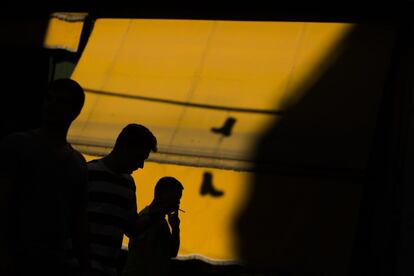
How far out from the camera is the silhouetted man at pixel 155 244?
6.09 m

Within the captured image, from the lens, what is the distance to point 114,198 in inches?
204

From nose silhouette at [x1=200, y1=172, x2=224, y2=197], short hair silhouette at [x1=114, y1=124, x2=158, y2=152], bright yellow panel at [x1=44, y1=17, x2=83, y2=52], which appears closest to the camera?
short hair silhouette at [x1=114, y1=124, x2=158, y2=152]

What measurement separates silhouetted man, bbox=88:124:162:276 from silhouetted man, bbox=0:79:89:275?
1.45 feet

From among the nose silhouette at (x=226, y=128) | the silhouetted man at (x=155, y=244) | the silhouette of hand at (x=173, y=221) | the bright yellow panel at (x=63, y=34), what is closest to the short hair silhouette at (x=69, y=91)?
the silhouetted man at (x=155, y=244)

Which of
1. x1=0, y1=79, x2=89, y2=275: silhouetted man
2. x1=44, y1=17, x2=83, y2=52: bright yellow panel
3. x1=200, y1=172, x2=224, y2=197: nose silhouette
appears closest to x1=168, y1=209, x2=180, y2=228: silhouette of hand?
x1=200, y1=172, x2=224, y2=197: nose silhouette

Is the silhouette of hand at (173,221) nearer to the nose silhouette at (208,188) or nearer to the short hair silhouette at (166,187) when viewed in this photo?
the short hair silhouette at (166,187)

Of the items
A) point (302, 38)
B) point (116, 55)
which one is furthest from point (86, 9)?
point (302, 38)

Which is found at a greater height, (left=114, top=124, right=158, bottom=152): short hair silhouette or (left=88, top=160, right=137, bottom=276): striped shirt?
(left=114, top=124, right=158, bottom=152): short hair silhouette

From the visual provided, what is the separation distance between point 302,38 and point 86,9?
2335 mm

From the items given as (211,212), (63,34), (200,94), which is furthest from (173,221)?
(63,34)

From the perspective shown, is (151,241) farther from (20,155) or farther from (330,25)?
(330,25)

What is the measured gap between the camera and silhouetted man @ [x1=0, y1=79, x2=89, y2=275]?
13.7ft

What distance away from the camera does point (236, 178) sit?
25.8ft

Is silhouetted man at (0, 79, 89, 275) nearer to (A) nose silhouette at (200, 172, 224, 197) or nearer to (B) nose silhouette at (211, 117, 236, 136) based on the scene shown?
(A) nose silhouette at (200, 172, 224, 197)
